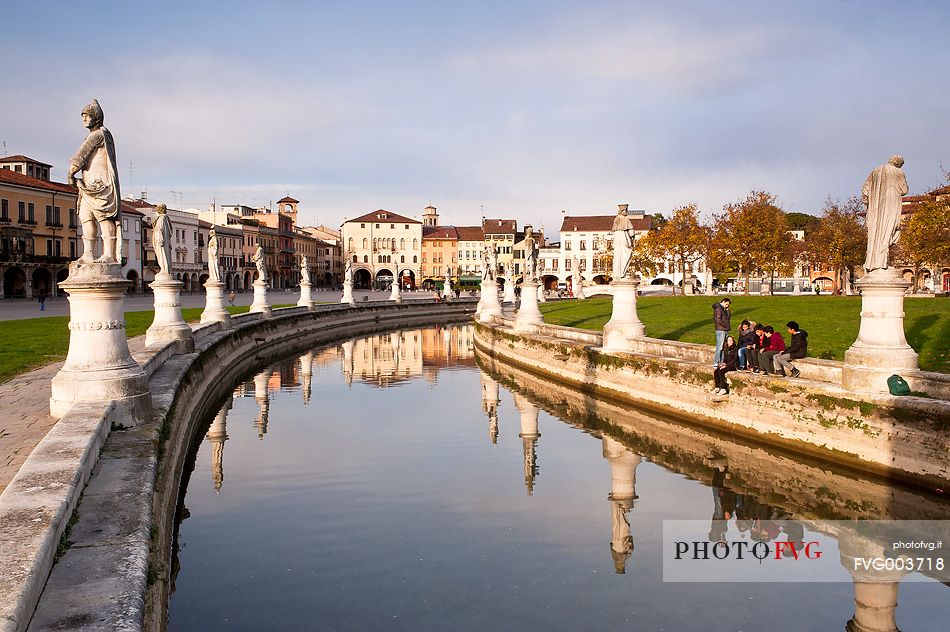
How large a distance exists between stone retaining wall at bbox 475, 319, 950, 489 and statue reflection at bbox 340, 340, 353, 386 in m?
7.90

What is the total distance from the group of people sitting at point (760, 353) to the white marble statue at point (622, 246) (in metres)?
4.70

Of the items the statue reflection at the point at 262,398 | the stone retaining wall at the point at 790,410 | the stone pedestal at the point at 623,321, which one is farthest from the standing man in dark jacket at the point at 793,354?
the statue reflection at the point at 262,398

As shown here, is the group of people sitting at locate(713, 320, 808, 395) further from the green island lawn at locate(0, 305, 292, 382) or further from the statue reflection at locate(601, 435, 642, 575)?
the green island lawn at locate(0, 305, 292, 382)

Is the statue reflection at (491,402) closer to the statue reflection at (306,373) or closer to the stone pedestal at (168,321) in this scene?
the statue reflection at (306,373)

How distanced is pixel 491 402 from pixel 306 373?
837cm

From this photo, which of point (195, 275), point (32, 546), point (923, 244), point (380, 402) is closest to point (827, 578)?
point (32, 546)

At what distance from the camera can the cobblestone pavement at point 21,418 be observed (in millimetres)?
6742

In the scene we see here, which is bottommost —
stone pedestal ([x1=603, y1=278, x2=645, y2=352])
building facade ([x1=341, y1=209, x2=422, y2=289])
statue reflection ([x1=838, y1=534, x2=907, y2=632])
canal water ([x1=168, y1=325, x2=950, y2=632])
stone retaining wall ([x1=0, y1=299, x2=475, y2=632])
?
statue reflection ([x1=838, y1=534, x2=907, y2=632])

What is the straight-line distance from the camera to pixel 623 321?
18297mm

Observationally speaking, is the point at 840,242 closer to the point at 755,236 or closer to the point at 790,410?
the point at 755,236

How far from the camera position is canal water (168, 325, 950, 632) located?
6.82 m

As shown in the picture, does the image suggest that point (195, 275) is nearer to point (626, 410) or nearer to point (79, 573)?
point (626, 410)

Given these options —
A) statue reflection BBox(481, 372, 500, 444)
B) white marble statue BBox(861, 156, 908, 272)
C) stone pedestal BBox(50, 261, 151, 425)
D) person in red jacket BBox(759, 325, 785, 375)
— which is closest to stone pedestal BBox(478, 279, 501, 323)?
statue reflection BBox(481, 372, 500, 444)

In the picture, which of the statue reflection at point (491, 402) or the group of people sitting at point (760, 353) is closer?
the group of people sitting at point (760, 353)
